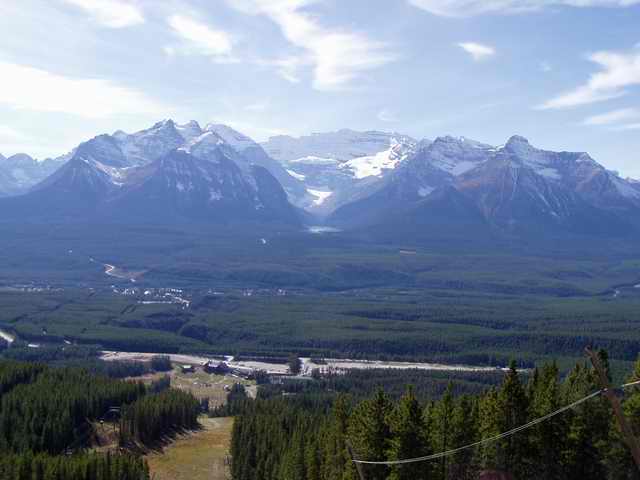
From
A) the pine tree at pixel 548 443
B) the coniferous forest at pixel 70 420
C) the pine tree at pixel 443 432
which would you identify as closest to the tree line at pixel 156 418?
the coniferous forest at pixel 70 420

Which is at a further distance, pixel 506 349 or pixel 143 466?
pixel 506 349

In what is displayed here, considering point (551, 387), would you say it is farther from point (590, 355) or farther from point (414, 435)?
point (590, 355)

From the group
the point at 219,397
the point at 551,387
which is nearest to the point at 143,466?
the point at 551,387

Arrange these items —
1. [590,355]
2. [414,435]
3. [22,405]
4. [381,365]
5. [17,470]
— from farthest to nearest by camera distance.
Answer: [381,365] < [22,405] < [17,470] < [414,435] < [590,355]

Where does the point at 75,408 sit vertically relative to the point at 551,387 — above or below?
below

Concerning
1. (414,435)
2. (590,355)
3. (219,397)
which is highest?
(590,355)

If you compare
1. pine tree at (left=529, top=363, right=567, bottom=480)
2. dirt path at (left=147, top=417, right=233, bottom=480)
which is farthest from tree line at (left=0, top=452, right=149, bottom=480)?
pine tree at (left=529, top=363, right=567, bottom=480)
